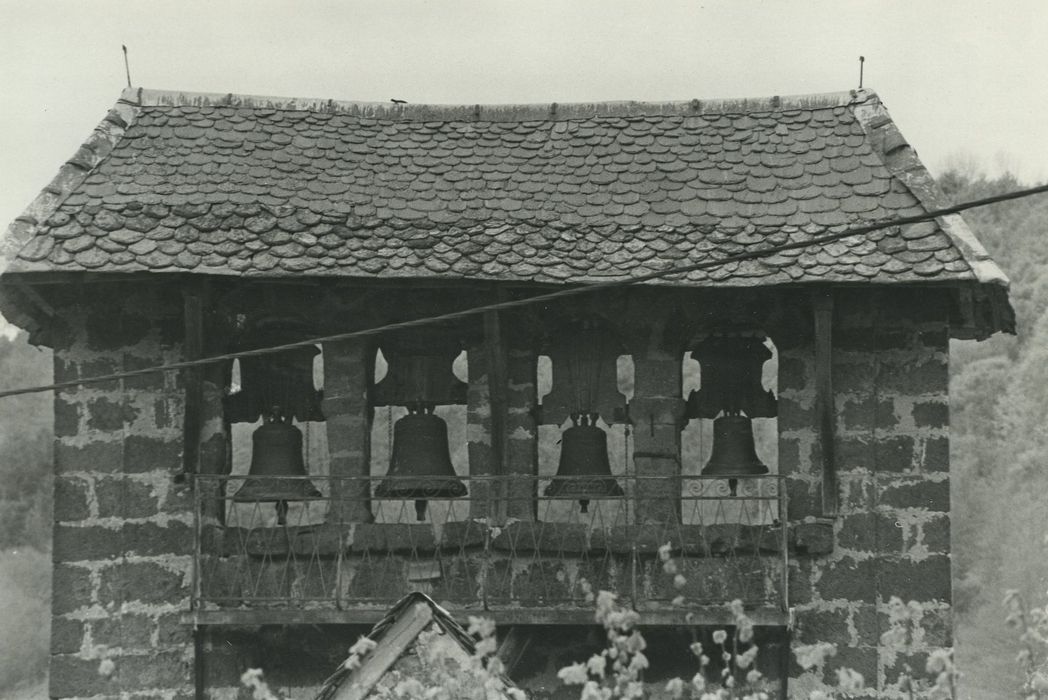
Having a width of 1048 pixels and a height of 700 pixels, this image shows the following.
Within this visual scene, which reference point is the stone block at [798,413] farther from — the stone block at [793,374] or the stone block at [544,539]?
the stone block at [544,539]

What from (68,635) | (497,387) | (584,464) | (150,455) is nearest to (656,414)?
(584,464)

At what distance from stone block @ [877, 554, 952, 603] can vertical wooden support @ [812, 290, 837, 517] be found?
0.46 m

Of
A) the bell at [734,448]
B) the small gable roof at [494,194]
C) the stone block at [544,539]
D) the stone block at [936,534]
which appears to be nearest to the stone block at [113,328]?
the small gable roof at [494,194]

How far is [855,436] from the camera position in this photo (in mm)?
10148

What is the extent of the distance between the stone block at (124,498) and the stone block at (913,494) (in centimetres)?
431

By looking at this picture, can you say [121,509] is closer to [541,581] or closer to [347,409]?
[347,409]

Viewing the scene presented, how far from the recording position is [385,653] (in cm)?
668

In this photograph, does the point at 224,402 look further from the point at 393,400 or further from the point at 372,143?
the point at 372,143

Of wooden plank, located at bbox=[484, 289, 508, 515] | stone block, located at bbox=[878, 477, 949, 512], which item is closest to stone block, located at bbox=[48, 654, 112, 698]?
wooden plank, located at bbox=[484, 289, 508, 515]

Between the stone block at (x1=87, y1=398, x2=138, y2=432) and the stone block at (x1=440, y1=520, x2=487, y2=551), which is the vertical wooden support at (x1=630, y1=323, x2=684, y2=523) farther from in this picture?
the stone block at (x1=87, y1=398, x2=138, y2=432)

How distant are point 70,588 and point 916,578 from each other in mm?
4939

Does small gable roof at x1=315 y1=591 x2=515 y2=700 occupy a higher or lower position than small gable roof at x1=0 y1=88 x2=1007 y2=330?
lower

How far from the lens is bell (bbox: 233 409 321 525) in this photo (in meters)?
10.5

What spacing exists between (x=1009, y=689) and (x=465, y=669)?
23222 millimetres
